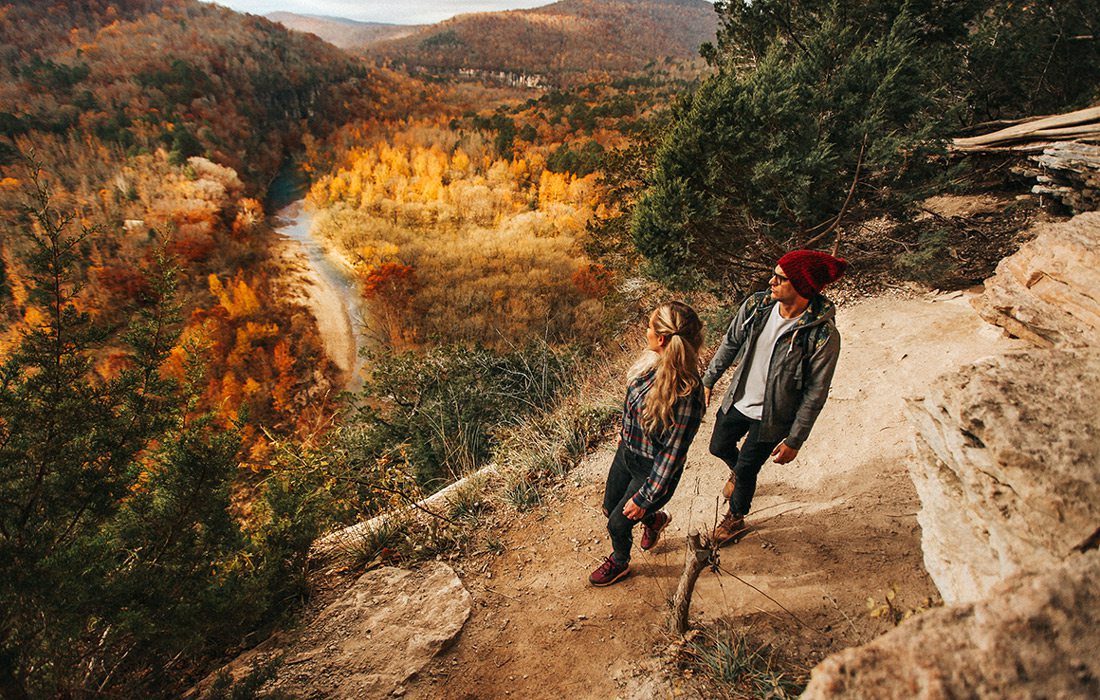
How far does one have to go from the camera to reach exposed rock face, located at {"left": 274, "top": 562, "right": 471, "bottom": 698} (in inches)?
112

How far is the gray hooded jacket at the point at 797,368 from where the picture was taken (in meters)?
2.54

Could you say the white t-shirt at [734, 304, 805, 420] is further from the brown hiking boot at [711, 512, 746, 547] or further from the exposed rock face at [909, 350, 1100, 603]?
the brown hiking boot at [711, 512, 746, 547]

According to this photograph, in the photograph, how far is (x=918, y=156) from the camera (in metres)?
6.34

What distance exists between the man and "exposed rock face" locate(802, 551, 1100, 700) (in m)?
1.33

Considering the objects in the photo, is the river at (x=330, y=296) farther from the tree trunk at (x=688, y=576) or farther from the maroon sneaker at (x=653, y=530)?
the tree trunk at (x=688, y=576)

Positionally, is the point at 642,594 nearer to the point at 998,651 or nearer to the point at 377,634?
the point at 377,634

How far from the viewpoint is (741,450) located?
3.05 metres

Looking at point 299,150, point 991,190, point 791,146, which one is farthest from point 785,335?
point 299,150

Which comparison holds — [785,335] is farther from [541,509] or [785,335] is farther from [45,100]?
[45,100]

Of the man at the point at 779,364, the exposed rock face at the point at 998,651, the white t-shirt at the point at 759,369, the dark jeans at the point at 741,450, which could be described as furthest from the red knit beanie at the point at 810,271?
the exposed rock face at the point at 998,651

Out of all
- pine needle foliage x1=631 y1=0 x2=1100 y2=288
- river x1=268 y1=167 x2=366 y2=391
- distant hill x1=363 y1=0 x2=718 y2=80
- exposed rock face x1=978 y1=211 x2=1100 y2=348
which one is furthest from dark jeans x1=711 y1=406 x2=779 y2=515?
distant hill x1=363 y1=0 x2=718 y2=80

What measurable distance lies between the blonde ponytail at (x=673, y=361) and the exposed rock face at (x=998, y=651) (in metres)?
1.21

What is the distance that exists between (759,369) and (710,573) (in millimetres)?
1405

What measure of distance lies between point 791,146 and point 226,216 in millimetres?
29410
